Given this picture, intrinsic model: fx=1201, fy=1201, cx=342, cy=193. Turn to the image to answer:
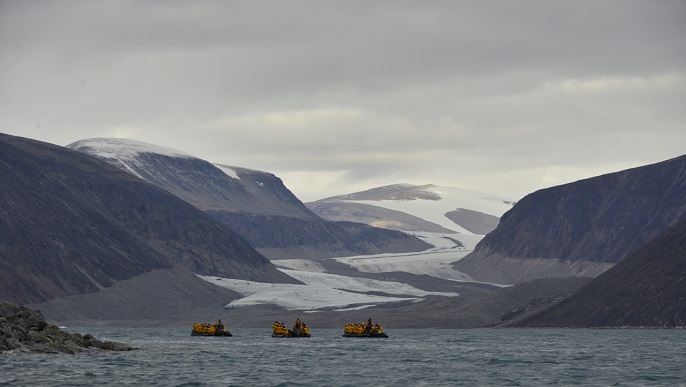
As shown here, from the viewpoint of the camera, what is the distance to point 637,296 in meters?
163

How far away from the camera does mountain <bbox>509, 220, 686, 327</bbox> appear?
158 meters

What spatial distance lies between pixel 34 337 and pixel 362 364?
2704cm

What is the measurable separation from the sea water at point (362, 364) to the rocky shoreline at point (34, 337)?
6.98 ft

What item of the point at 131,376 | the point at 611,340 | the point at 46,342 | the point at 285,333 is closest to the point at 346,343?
the point at 285,333

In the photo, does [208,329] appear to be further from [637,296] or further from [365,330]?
[637,296]

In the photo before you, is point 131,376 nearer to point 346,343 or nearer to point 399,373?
point 399,373

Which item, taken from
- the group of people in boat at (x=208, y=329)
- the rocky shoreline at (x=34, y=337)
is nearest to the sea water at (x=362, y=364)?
the rocky shoreline at (x=34, y=337)

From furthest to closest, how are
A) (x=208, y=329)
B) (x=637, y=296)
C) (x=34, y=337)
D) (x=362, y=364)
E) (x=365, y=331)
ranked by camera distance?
(x=637, y=296)
(x=208, y=329)
(x=365, y=331)
(x=34, y=337)
(x=362, y=364)

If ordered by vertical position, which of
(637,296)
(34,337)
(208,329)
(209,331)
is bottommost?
(34,337)

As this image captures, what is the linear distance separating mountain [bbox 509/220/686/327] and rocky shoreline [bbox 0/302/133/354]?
78.2 meters

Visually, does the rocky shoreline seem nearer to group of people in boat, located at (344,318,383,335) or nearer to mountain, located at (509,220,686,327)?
group of people in boat, located at (344,318,383,335)

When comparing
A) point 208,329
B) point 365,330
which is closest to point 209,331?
point 208,329

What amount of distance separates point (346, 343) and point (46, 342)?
3877 cm

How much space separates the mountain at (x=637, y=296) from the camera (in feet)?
517
